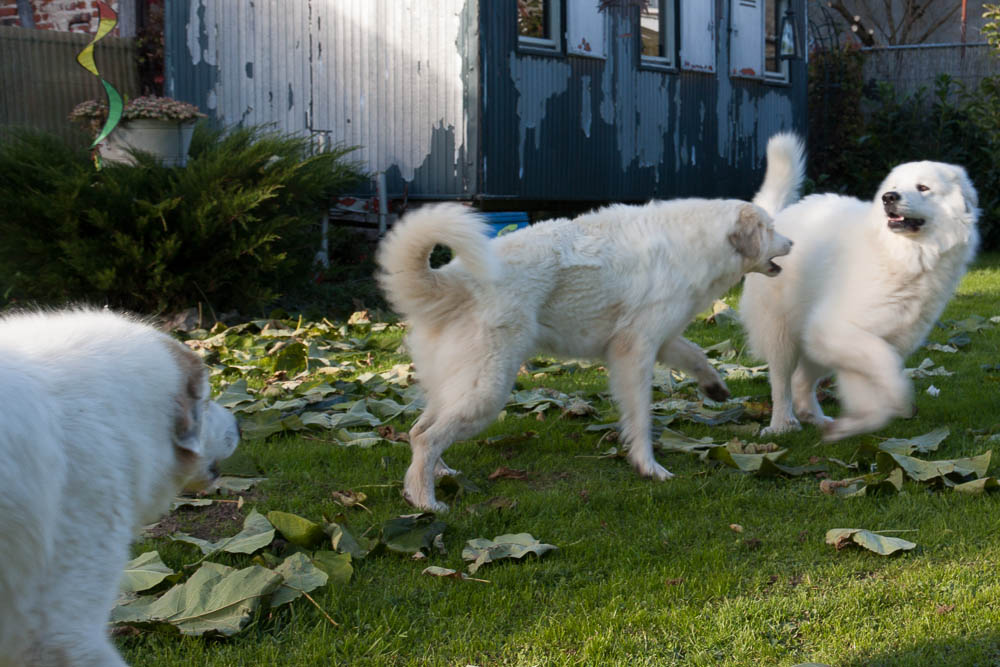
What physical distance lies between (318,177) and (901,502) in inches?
264

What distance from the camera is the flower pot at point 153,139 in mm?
9562

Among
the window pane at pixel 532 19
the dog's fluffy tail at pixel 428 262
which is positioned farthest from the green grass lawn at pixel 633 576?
the window pane at pixel 532 19

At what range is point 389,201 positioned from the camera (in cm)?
1200

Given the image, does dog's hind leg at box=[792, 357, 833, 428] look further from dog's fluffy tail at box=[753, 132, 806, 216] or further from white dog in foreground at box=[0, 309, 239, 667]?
white dog in foreground at box=[0, 309, 239, 667]

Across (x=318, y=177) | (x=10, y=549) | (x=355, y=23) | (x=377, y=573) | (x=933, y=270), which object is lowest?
(x=377, y=573)

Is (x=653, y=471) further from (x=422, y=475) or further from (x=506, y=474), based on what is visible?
(x=422, y=475)

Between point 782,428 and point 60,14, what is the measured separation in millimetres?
12227

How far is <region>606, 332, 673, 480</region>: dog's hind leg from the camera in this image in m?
4.70

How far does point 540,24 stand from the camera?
491 inches

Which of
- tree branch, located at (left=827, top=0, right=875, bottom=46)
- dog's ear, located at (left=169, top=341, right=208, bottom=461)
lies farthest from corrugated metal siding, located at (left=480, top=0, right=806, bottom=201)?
dog's ear, located at (left=169, top=341, right=208, bottom=461)

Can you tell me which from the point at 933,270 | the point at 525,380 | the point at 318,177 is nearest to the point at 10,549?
the point at 933,270

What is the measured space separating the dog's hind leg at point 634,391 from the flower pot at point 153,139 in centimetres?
616

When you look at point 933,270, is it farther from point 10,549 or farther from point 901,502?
point 10,549

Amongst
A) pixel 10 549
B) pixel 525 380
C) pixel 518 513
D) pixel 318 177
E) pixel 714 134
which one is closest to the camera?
pixel 10 549
